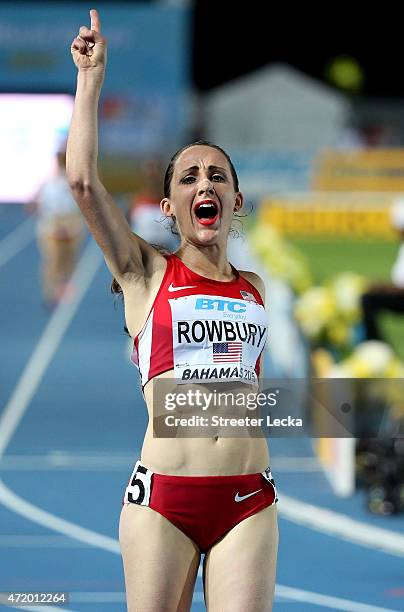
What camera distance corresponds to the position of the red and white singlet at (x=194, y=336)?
4605 millimetres

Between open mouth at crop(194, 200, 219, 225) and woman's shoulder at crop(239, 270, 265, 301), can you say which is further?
woman's shoulder at crop(239, 270, 265, 301)

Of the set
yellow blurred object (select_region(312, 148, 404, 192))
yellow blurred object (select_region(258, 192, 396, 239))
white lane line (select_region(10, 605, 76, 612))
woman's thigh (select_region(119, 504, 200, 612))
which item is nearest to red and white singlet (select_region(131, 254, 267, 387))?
woman's thigh (select_region(119, 504, 200, 612))

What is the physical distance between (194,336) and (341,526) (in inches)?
188

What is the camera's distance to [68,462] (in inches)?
436

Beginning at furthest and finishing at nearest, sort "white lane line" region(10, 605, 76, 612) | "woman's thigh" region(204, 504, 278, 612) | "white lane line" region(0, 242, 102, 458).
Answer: "white lane line" region(0, 242, 102, 458)
"white lane line" region(10, 605, 76, 612)
"woman's thigh" region(204, 504, 278, 612)

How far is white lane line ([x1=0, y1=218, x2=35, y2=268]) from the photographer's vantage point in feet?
90.0

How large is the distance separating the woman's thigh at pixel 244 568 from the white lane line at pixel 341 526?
3992 mm

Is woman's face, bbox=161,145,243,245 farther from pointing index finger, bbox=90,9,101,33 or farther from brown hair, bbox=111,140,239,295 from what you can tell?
pointing index finger, bbox=90,9,101,33

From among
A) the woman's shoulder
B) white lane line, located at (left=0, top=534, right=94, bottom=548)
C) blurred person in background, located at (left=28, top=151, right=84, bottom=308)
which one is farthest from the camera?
blurred person in background, located at (left=28, top=151, right=84, bottom=308)

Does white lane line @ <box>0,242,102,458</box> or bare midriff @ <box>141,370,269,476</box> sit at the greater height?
bare midriff @ <box>141,370,269,476</box>

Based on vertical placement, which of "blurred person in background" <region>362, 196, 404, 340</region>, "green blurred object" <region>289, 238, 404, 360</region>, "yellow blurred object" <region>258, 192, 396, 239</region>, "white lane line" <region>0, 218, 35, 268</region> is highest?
"blurred person in background" <region>362, 196, 404, 340</region>

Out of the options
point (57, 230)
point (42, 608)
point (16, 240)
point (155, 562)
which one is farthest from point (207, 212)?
point (16, 240)

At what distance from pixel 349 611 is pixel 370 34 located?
4655 cm

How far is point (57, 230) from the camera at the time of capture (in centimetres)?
2008
